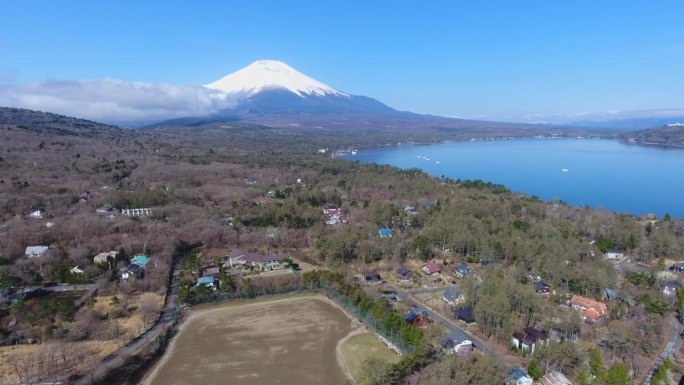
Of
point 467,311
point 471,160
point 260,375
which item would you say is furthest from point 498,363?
point 471,160

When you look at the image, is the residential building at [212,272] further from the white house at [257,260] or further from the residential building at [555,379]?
the residential building at [555,379]

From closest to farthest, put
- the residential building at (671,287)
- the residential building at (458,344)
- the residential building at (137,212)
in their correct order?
the residential building at (458,344), the residential building at (671,287), the residential building at (137,212)

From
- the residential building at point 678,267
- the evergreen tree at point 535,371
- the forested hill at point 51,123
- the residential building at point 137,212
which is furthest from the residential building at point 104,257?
the forested hill at point 51,123

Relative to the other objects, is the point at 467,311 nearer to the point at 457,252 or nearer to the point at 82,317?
the point at 457,252

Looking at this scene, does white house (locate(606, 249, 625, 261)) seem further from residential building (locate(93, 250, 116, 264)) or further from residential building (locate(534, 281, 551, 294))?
residential building (locate(93, 250, 116, 264))

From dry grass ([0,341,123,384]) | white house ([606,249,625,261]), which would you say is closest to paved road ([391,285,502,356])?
dry grass ([0,341,123,384])

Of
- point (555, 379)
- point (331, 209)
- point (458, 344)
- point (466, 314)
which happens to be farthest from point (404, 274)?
point (331, 209)

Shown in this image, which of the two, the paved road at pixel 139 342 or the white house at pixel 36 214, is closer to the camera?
the paved road at pixel 139 342
